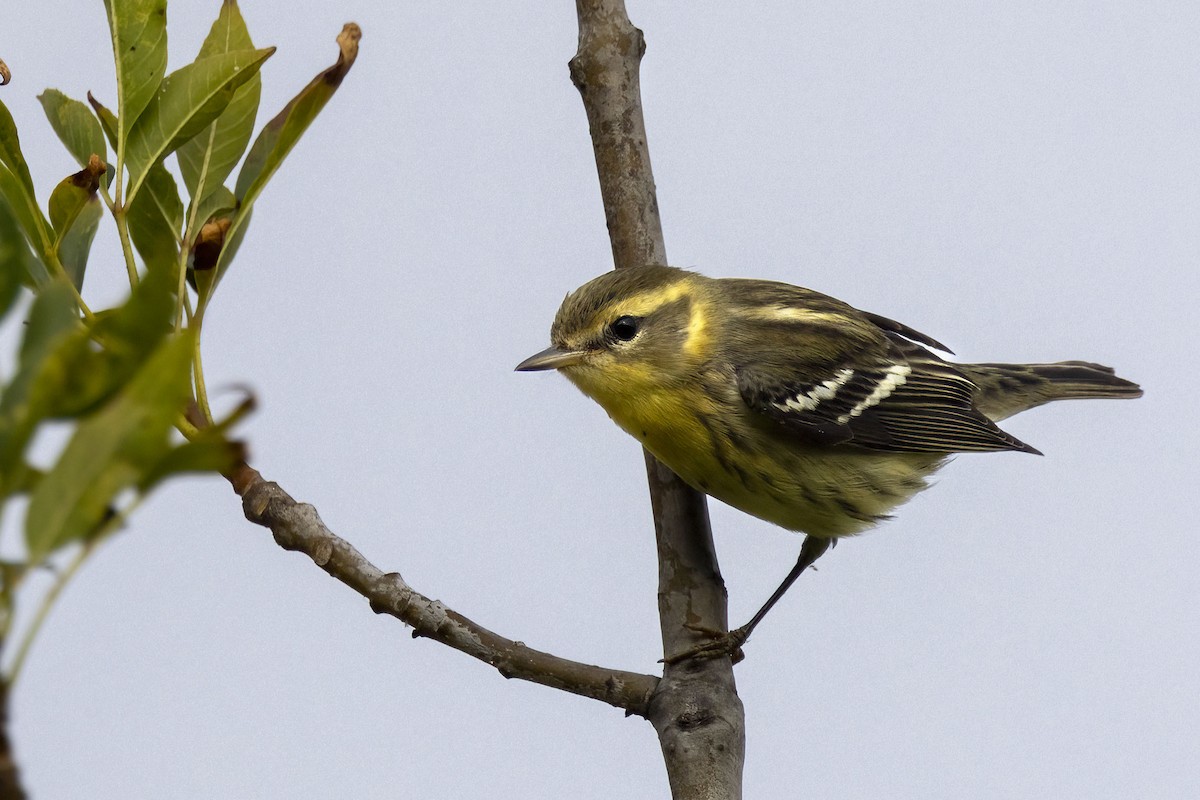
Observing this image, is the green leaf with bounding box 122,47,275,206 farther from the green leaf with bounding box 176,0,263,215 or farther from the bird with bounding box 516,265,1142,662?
the bird with bounding box 516,265,1142,662

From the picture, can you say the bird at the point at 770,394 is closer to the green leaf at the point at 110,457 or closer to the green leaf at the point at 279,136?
the green leaf at the point at 279,136

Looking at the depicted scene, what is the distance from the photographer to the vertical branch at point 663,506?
228cm

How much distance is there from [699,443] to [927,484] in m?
0.99

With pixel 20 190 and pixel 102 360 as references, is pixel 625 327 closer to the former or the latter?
pixel 20 190

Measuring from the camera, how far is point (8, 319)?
798 millimetres

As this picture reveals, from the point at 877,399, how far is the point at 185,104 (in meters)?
2.52

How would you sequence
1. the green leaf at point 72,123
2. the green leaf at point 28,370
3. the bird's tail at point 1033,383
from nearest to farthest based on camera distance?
1. the green leaf at point 28,370
2. the green leaf at point 72,123
3. the bird's tail at point 1033,383

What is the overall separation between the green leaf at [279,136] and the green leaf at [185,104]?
0.08 m

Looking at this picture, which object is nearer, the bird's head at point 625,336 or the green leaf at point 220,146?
the green leaf at point 220,146

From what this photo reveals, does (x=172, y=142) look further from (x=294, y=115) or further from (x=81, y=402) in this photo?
(x=81, y=402)

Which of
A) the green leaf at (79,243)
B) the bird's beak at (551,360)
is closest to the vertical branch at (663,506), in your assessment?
the bird's beak at (551,360)

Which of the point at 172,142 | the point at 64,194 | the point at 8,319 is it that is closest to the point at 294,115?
the point at 172,142

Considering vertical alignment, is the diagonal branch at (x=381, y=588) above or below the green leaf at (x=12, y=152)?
below

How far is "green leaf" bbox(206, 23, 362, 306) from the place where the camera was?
168 cm
